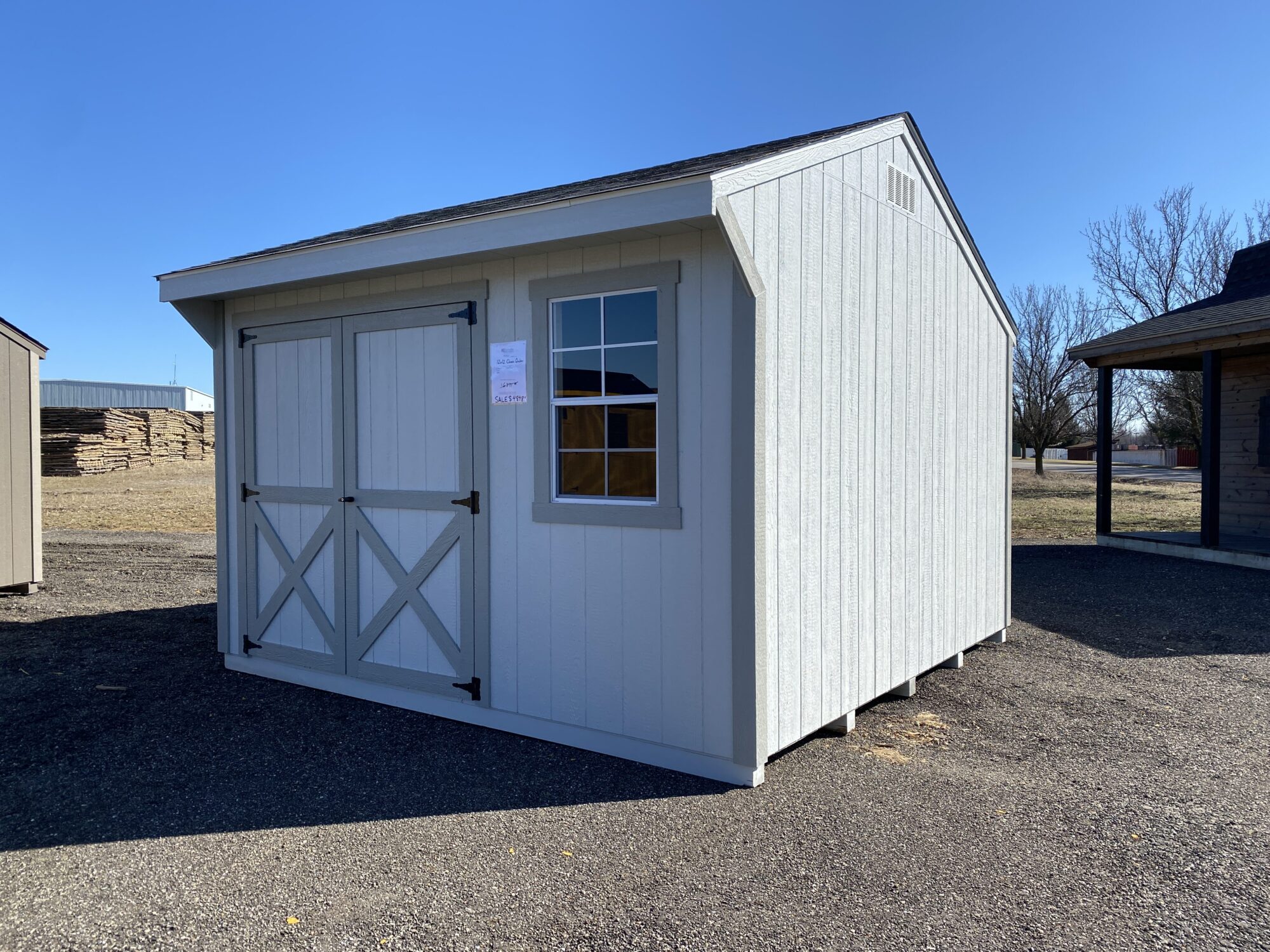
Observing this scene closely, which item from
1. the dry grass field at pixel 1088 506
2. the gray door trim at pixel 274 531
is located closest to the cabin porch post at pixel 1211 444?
the dry grass field at pixel 1088 506

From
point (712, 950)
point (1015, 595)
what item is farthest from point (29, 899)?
point (1015, 595)

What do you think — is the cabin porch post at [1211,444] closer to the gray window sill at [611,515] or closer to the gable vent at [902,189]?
the gable vent at [902,189]

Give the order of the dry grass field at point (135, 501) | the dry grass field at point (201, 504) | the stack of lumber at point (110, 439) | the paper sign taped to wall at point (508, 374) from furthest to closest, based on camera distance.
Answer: the stack of lumber at point (110, 439) → the dry grass field at point (135, 501) → the dry grass field at point (201, 504) → the paper sign taped to wall at point (508, 374)

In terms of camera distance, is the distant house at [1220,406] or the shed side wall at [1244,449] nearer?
the distant house at [1220,406]

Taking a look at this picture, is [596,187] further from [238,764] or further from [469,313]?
[238,764]

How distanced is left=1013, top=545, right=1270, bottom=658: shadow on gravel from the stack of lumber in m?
20.8

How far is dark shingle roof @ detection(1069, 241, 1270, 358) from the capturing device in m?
11.1

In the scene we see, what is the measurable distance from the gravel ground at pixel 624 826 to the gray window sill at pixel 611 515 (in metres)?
1.18

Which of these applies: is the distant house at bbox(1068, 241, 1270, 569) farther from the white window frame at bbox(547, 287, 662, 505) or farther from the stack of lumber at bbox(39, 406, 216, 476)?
the stack of lumber at bbox(39, 406, 216, 476)

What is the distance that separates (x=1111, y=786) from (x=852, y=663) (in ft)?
4.38

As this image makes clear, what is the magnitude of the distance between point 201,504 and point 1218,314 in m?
17.9

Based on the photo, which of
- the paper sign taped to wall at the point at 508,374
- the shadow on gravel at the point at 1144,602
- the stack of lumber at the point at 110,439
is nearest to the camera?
the paper sign taped to wall at the point at 508,374

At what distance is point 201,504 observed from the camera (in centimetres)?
1886

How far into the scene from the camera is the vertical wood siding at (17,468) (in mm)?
9086
